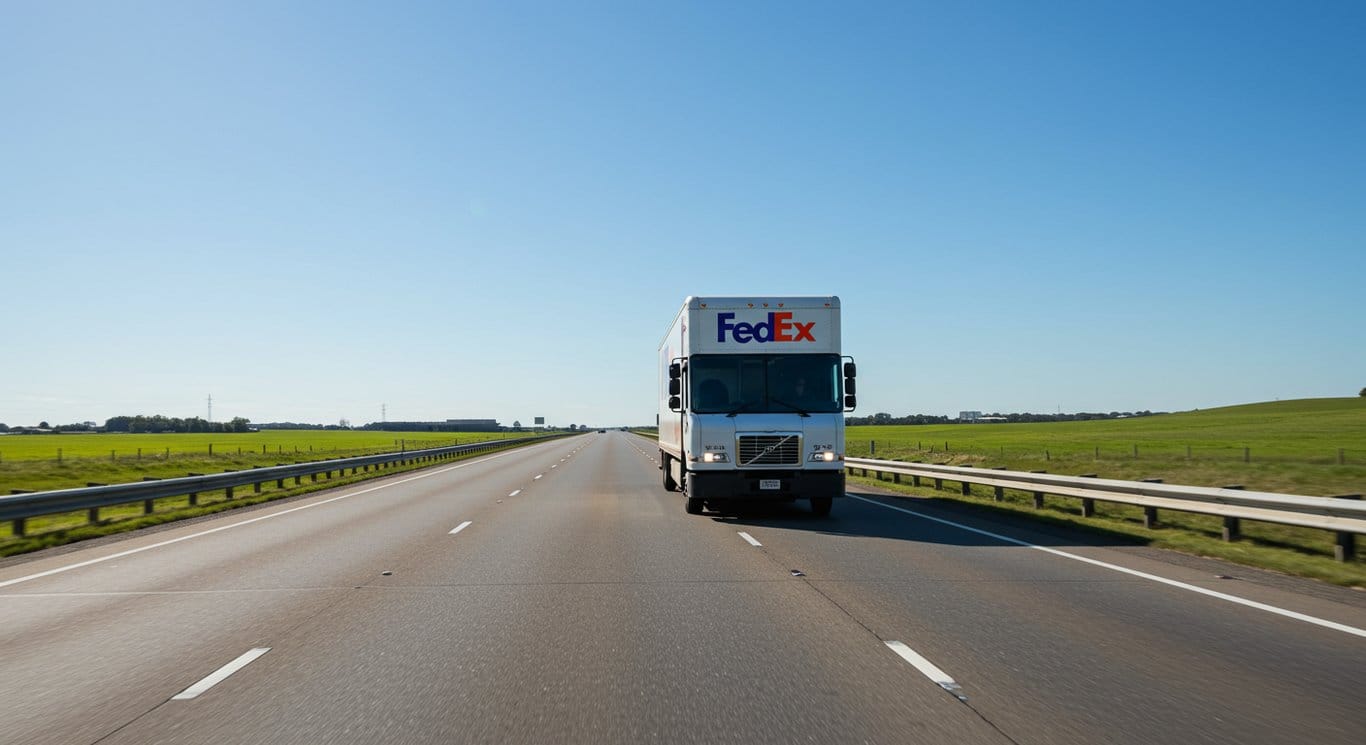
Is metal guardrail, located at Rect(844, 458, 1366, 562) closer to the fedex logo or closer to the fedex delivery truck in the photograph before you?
the fedex delivery truck

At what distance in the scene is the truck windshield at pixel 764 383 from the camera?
15.8 metres

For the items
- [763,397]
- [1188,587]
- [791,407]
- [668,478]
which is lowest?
[1188,587]

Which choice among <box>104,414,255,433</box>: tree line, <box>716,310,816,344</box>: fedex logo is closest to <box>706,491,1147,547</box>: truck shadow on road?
<box>716,310,816,344</box>: fedex logo

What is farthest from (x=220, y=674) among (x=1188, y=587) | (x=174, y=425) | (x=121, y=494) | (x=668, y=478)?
(x=174, y=425)

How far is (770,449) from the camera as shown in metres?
15.4

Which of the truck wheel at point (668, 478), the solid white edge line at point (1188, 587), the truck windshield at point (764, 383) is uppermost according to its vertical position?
the truck windshield at point (764, 383)

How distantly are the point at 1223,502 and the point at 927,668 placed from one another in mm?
8199

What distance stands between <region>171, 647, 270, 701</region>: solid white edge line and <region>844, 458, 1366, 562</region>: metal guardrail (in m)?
10.5

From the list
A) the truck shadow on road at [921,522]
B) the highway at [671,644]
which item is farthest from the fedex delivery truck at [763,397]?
the highway at [671,644]

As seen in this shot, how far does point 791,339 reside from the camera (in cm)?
1588

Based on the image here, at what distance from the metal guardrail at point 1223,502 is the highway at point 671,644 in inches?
42.5

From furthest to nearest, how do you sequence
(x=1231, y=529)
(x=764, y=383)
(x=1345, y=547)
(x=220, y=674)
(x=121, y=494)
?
(x=121, y=494)
(x=764, y=383)
(x=1231, y=529)
(x=1345, y=547)
(x=220, y=674)

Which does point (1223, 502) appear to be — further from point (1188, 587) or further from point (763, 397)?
point (763, 397)

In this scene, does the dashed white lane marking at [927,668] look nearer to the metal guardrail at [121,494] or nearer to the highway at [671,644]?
the highway at [671,644]
